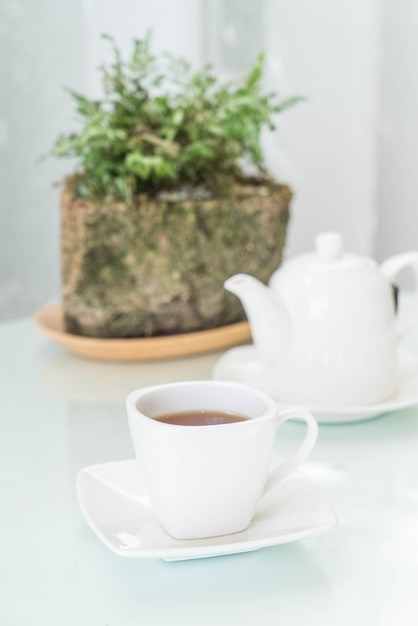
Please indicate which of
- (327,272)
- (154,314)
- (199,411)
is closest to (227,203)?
(154,314)

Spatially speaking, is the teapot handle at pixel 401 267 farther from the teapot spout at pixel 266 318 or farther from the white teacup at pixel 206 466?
the white teacup at pixel 206 466

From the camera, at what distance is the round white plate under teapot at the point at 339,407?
81 cm

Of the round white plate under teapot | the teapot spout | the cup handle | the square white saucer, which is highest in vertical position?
the teapot spout

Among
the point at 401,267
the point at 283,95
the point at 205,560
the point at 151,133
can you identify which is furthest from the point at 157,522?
the point at 283,95

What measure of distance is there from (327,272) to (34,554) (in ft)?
1.24

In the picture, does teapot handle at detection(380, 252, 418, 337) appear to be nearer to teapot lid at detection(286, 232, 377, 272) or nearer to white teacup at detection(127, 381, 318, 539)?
teapot lid at detection(286, 232, 377, 272)

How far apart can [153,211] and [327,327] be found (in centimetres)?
30

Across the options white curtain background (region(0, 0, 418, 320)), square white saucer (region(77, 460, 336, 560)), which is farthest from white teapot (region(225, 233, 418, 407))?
white curtain background (region(0, 0, 418, 320))

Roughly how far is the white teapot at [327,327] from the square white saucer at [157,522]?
Result: 0.58 feet

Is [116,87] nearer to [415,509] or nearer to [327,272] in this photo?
[327,272]

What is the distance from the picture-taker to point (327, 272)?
83cm

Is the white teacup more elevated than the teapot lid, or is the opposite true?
the teapot lid

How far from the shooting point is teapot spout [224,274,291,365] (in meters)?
0.82

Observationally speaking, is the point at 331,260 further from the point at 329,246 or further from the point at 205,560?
the point at 205,560
